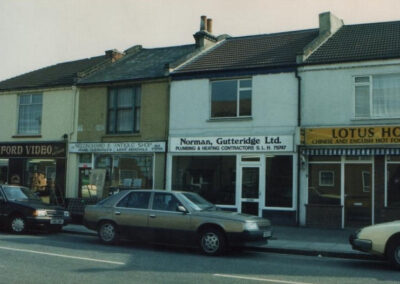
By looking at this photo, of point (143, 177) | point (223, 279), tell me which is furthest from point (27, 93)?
point (223, 279)

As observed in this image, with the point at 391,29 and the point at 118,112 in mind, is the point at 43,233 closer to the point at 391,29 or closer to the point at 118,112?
the point at 118,112

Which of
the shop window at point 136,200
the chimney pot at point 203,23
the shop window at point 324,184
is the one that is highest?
the chimney pot at point 203,23

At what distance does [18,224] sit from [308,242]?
8.83 meters

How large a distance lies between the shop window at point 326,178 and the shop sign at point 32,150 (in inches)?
463

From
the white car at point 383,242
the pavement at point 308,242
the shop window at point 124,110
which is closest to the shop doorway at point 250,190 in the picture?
the pavement at point 308,242

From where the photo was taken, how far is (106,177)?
2178 centimetres

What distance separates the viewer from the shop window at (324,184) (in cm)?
1762

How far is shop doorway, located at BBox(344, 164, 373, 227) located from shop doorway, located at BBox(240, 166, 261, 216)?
3254 mm

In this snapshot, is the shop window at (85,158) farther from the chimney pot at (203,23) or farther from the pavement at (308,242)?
the chimney pot at (203,23)

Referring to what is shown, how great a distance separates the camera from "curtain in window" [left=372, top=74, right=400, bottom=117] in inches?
669

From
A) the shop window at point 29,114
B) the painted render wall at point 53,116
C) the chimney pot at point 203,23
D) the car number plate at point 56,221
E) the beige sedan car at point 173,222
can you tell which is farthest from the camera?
the shop window at point 29,114

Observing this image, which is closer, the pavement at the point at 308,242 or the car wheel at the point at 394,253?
the car wheel at the point at 394,253

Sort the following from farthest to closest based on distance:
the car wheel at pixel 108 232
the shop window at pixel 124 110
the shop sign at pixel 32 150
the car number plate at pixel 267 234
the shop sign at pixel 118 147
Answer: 1. the shop sign at pixel 32 150
2. the shop window at pixel 124 110
3. the shop sign at pixel 118 147
4. the car wheel at pixel 108 232
5. the car number plate at pixel 267 234

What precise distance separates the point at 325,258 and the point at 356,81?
7.92m
